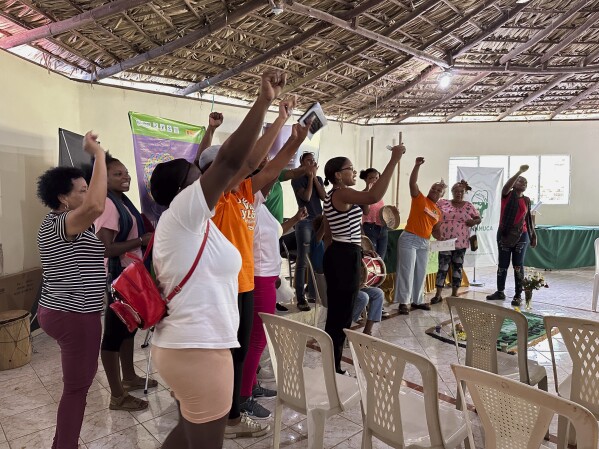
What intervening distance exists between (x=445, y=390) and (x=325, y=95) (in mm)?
6187

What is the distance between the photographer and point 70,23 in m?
3.93

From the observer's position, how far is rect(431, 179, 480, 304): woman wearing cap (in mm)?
5559

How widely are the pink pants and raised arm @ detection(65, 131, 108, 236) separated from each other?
1.01 m

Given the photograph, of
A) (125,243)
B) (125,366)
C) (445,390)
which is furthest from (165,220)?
(445,390)

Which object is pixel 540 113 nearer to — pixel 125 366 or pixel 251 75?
pixel 251 75

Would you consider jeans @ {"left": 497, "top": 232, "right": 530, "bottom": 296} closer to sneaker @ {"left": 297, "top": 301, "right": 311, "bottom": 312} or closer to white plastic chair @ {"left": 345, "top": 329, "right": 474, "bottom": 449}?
sneaker @ {"left": 297, "top": 301, "right": 311, "bottom": 312}

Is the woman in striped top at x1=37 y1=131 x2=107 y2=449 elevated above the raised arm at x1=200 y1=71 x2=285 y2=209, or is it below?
below

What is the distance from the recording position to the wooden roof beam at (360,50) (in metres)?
5.52

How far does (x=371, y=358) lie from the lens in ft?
5.83

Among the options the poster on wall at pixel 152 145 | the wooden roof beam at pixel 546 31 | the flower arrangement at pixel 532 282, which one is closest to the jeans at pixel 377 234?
the flower arrangement at pixel 532 282

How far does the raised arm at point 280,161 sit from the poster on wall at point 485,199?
19.9 ft

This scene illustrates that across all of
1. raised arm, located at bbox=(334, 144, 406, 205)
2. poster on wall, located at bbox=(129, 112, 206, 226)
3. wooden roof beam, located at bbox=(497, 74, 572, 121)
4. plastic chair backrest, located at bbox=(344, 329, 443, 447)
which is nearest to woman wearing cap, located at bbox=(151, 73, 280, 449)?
plastic chair backrest, located at bbox=(344, 329, 443, 447)

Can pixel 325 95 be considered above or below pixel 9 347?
above

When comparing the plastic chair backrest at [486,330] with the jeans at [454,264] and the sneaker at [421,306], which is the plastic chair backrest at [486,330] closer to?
the sneaker at [421,306]
